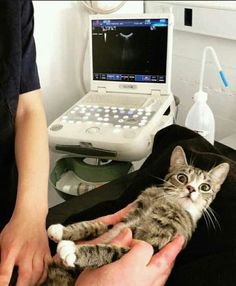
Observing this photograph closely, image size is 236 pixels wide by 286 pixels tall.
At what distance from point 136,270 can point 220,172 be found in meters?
0.30

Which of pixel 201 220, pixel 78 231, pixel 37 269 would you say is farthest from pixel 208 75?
pixel 37 269

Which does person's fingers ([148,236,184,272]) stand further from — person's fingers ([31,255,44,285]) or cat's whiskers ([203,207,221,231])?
person's fingers ([31,255,44,285])

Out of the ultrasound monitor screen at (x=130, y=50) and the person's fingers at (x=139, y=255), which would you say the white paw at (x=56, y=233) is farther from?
the ultrasound monitor screen at (x=130, y=50)

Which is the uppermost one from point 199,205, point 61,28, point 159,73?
point 61,28

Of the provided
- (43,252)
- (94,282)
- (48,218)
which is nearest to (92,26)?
(48,218)

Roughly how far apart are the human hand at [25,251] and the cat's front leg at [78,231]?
0.03 metres

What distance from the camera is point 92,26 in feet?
4.43

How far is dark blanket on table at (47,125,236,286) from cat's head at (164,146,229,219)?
0.06 feet

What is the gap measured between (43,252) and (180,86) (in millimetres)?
1084

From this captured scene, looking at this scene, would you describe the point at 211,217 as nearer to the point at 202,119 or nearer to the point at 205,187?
the point at 205,187

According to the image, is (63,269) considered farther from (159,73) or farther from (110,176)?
(159,73)

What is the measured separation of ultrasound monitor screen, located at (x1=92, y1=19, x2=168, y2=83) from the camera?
1.28 m

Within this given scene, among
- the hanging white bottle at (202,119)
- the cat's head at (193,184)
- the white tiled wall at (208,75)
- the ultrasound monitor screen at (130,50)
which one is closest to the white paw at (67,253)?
the cat's head at (193,184)

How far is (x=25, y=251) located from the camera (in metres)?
0.75
